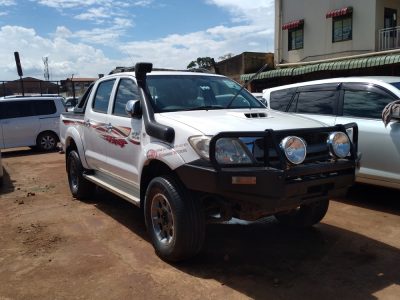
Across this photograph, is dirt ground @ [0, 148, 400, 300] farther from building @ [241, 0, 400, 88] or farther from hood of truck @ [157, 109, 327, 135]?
building @ [241, 0, 400, 88]

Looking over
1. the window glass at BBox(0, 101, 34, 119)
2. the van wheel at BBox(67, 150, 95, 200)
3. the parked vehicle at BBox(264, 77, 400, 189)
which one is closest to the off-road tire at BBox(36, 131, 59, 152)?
the window glass at BBox(0, 101, 34, 119)

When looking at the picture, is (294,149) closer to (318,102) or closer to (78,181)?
(318,102)

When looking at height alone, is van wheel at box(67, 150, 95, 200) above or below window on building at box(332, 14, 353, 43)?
below

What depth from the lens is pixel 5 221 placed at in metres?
6.11

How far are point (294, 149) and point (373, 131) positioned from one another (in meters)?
2.69

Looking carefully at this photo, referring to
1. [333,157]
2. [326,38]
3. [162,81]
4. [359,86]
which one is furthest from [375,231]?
[326,38]

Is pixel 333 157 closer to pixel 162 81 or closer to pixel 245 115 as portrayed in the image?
pixel 245 115

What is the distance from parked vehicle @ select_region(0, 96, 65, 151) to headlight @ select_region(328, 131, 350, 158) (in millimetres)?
12609

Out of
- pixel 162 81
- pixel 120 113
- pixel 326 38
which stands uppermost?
pixel 326 38

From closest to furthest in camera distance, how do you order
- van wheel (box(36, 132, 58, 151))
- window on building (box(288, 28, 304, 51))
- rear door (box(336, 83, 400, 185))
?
rear door (box(336, 83, 400, 185)), van wheel (box(36, 132, 58, 151)), window on building (box(288, 28, 304, 51))

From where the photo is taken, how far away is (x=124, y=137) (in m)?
5.12

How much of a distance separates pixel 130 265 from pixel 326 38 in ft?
69.3

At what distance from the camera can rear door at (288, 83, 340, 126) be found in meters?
6.61

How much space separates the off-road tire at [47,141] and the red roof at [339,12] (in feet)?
47.9
